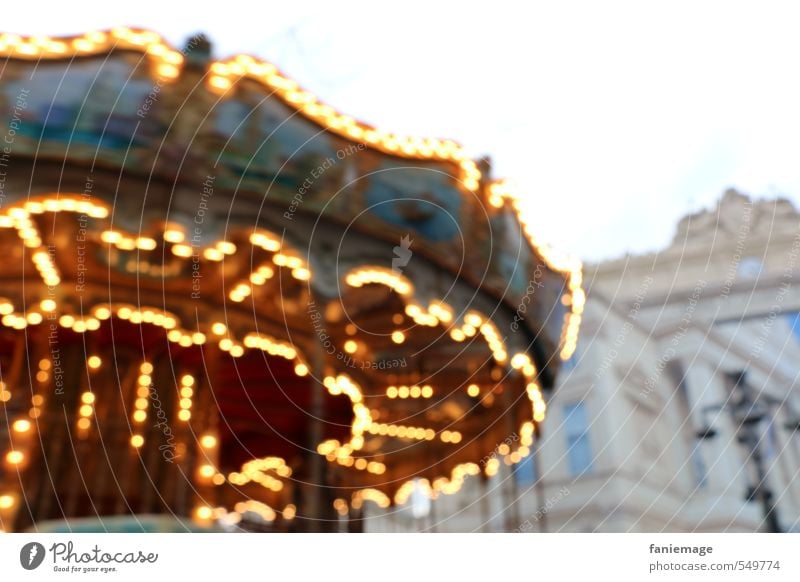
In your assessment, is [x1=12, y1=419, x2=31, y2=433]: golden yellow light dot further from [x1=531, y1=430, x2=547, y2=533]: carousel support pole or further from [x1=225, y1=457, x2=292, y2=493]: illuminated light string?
[x1=225, y1=457, x2=292, y2=493]: illuminated light string

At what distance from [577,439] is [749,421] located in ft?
2.72

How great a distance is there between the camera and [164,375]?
3646 millimetres

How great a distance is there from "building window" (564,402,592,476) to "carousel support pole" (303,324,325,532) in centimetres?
133

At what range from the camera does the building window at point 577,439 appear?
362 centimetres

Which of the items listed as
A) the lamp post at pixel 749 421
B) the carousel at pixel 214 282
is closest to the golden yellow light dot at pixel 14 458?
the carousel at pixel 214 282

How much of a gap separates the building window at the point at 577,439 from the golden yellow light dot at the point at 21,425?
2.65 meters

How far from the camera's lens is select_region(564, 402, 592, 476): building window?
362 centimetres

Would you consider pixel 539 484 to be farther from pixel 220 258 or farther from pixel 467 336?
pixel 220 258

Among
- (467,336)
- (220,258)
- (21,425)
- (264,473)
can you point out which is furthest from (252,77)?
(264,473)

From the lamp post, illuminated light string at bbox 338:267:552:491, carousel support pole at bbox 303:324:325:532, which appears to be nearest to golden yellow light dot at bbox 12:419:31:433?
carousel support pole at bbox 303:324:325:532

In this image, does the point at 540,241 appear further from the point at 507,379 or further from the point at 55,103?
the point at 55,103

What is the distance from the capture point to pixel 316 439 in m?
4.41

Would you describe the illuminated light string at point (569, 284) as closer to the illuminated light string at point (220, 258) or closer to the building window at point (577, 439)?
the illuminated light string at point (220, 258)

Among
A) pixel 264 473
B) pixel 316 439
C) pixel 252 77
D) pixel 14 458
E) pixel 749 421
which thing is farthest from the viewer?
pixel 264 473
